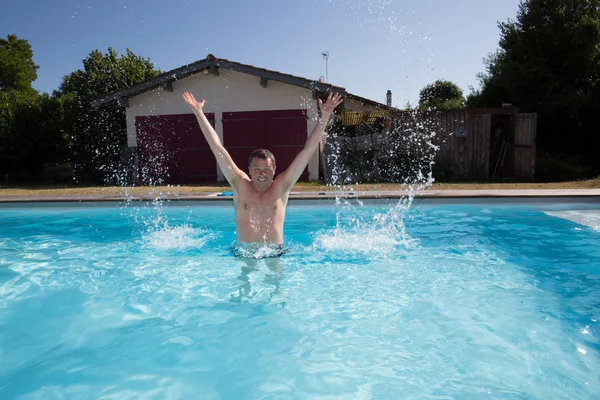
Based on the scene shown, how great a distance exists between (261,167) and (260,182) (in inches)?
7.5

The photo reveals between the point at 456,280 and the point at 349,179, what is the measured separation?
31.8 ft

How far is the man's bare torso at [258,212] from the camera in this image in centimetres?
427

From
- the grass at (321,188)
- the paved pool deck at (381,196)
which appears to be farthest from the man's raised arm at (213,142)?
the grass at (321,188)

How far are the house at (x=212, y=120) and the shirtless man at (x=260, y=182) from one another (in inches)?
412

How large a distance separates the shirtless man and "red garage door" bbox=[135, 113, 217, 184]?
11286 mm

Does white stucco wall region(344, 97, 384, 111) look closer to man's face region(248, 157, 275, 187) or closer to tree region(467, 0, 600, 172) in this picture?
tree region(467, 0, 600, 172)

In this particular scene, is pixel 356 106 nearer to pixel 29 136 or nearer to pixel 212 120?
pixel 212 120

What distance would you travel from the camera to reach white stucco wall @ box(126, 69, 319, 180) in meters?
14.7

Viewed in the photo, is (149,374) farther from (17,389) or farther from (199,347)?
(17,389)

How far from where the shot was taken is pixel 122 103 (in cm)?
1505

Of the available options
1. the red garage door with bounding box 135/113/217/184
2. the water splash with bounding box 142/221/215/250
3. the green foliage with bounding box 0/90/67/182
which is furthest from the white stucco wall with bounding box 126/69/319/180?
the water splash with bounding box 142/221/215/250

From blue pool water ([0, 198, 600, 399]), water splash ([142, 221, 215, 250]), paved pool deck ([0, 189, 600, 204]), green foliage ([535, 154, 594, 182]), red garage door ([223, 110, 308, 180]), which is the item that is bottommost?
blue pool water ([0, 198, 600, 399])

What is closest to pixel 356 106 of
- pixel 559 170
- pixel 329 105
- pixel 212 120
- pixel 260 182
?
pixel 212 120

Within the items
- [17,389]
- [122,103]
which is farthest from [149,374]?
[122,103]
